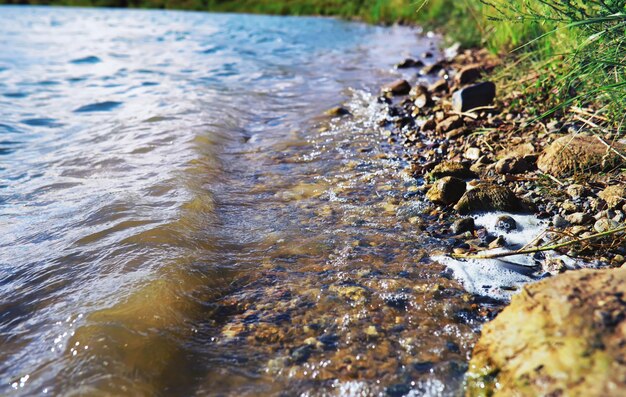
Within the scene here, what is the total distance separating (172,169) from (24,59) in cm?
907

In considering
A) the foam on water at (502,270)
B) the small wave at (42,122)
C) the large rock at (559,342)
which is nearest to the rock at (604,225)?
the foam on water at (502,270)

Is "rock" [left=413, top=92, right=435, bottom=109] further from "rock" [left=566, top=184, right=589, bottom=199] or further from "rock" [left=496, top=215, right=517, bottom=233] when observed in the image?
"rock" [left=496, top=215, right=517, bottom=233]

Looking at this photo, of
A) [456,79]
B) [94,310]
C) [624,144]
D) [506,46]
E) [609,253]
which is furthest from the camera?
[506,46]

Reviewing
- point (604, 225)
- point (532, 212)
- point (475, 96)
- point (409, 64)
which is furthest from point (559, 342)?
point (409, 64)

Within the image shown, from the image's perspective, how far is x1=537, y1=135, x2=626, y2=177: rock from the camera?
3070 mm

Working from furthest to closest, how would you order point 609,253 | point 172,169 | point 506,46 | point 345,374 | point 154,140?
point 506,46 < point 154,140 < point 172,169 < point 609,253 < point 345,374

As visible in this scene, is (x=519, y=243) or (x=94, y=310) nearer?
(x=94, y=310)

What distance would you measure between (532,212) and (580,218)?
292 mm

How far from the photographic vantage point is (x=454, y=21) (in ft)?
36.0

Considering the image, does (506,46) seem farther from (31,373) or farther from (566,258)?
(31,373)

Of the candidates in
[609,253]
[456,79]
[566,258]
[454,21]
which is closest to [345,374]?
[566,258]

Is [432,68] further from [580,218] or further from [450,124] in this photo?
[580,218]

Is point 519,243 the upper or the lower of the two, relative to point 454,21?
lower

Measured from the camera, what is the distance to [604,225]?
8.23 feet
